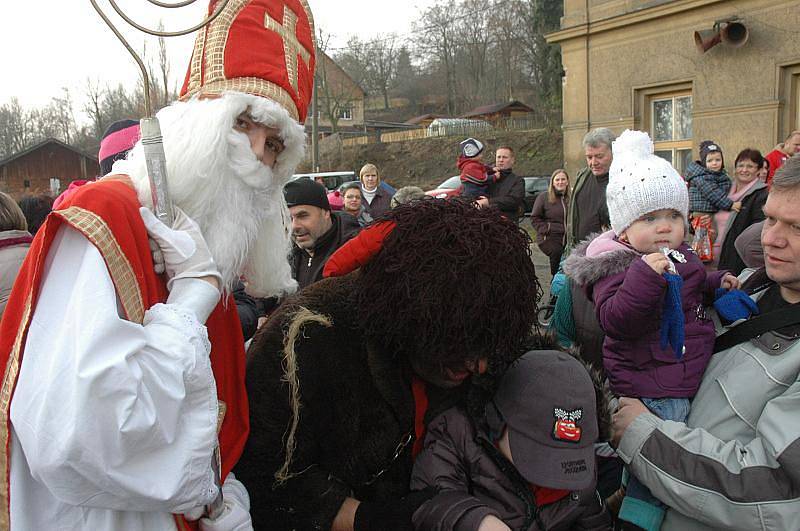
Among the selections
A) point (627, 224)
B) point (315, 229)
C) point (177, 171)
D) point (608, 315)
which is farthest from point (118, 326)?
point (315, 229)

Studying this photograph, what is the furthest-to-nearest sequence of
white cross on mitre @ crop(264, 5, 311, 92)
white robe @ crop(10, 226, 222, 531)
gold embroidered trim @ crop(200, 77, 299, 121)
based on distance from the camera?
white cross on mitre @ crop(264, 5, 311, 92)
gold embroidered trim @ crop(200, 77, 299, 121)
white robe @ crop(10, 226, 222, 531)

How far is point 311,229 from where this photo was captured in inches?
150

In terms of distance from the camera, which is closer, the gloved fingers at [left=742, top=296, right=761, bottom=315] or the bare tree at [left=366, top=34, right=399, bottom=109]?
the gloved fingers at [left=742, top=296, right=761, bottom=315]

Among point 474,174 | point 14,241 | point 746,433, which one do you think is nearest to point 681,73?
point 474,174

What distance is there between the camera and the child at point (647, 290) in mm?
2201

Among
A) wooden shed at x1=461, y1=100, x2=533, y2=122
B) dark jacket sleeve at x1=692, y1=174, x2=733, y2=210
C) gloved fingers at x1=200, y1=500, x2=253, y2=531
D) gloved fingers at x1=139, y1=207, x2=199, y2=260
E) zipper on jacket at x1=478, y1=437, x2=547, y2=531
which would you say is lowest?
zipper on jacket at x1=478, y1=437, x2=547, y2=531

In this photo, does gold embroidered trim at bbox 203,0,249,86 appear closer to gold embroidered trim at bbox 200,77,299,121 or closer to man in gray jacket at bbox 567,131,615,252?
gold embroidered trim at bbox 200,77,299,121

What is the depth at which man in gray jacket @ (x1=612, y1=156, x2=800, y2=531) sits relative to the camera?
1.60m

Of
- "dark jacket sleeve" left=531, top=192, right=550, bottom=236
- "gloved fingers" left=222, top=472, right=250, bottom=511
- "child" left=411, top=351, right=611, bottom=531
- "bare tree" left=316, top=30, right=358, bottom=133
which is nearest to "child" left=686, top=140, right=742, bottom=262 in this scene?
"dark jacket sleeve" left=531, top=192, right=550, bottom=236

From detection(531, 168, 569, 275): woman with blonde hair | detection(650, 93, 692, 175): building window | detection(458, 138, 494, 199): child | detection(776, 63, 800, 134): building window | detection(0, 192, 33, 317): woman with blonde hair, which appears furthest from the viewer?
detection(650, 93, 692, 175): building window

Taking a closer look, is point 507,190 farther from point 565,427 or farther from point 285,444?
point 285,444

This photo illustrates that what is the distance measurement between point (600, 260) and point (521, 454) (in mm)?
1158

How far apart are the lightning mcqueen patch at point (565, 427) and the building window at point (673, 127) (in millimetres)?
11256

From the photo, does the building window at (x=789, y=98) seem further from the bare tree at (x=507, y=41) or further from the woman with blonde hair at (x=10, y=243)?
the bare tree at (x=507, y=41)
